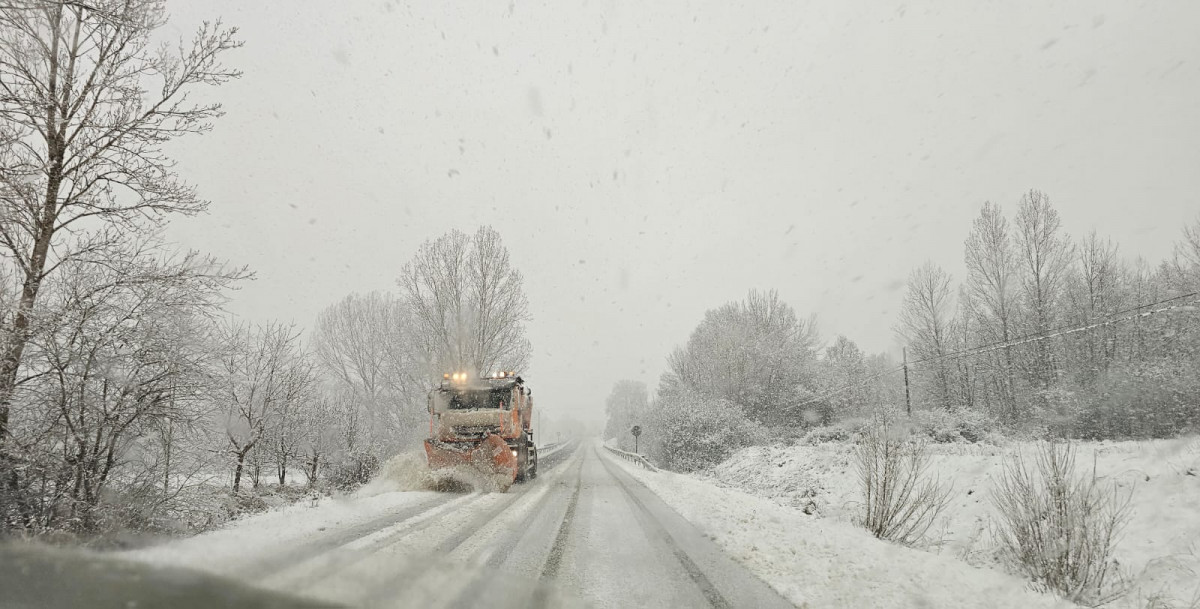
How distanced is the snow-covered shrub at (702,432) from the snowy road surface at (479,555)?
567 inches

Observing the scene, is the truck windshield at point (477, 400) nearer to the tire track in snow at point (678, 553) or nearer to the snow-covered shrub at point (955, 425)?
the tire track in snow at point (678, 553)

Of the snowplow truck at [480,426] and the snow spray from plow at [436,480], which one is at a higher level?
the snowplow truck at [480,426]

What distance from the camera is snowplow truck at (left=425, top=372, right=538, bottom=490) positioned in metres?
13.2

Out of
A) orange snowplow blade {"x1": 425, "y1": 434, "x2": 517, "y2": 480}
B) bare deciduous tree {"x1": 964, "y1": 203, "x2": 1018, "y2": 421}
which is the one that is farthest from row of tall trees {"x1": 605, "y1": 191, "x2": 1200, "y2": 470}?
orange snowplow blade {"x1": 425, "y1": 434, "x2": 517, "y2": 480}

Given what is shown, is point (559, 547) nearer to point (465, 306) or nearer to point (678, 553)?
point (678, 553)

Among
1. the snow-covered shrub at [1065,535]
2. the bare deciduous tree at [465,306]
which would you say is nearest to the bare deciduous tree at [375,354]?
the bare deciduous tree at [465,306]

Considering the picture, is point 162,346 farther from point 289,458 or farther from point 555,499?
point 289,458

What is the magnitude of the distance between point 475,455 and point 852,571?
376 inches

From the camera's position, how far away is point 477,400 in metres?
14.5

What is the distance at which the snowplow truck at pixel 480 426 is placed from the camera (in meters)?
13.2

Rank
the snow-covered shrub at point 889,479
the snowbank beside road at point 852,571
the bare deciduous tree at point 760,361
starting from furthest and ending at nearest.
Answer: the bare deciduous tree at point 760,361 < the snow-covered shrub at point 889,479 < the snowbank beside road at point 852,571

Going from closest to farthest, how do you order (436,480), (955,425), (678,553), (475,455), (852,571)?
(852,571) < (678,553) < (436,480) < (475,455) < (955,425)

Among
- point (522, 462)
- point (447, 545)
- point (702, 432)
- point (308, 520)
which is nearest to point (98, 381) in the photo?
point (308, 520)

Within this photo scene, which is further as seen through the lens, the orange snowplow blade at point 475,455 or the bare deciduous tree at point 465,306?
the bare deciduous tree at point 465,306
